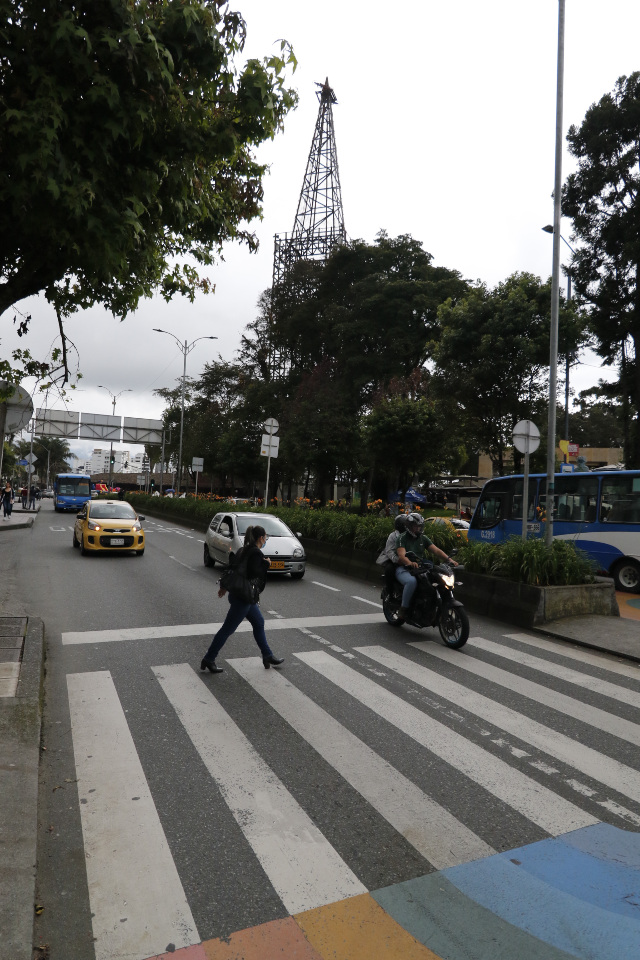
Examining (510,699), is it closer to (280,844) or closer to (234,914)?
(280,844)

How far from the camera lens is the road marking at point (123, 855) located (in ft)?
9.48

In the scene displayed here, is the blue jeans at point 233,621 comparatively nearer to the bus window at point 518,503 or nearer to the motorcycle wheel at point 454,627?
the motorcycle wheel at point 454,627

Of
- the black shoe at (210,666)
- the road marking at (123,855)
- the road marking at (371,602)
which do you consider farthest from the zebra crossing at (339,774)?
the road marking at (371,602)

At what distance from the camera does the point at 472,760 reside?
486 centimetres

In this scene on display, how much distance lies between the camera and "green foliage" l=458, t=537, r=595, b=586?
34.5 feet

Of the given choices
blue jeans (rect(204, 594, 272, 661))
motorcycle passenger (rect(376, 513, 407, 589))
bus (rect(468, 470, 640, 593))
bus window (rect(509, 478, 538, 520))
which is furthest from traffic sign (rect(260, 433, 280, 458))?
blue jeans (rect(204, 594, 272, 661))

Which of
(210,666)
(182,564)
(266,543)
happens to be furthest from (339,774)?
(182,564)

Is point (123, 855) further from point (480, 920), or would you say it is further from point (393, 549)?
point (393, 549)

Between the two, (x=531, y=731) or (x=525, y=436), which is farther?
(x=525, y=436)

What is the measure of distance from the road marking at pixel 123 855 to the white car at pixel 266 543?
8.47 meters

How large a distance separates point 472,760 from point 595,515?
11928mm

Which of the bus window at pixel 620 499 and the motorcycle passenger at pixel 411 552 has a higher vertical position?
the bus window at pixel 620 499

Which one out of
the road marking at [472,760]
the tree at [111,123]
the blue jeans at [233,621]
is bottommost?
the road marking at [472,760]

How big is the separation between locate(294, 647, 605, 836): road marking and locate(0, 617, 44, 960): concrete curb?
2766mm
